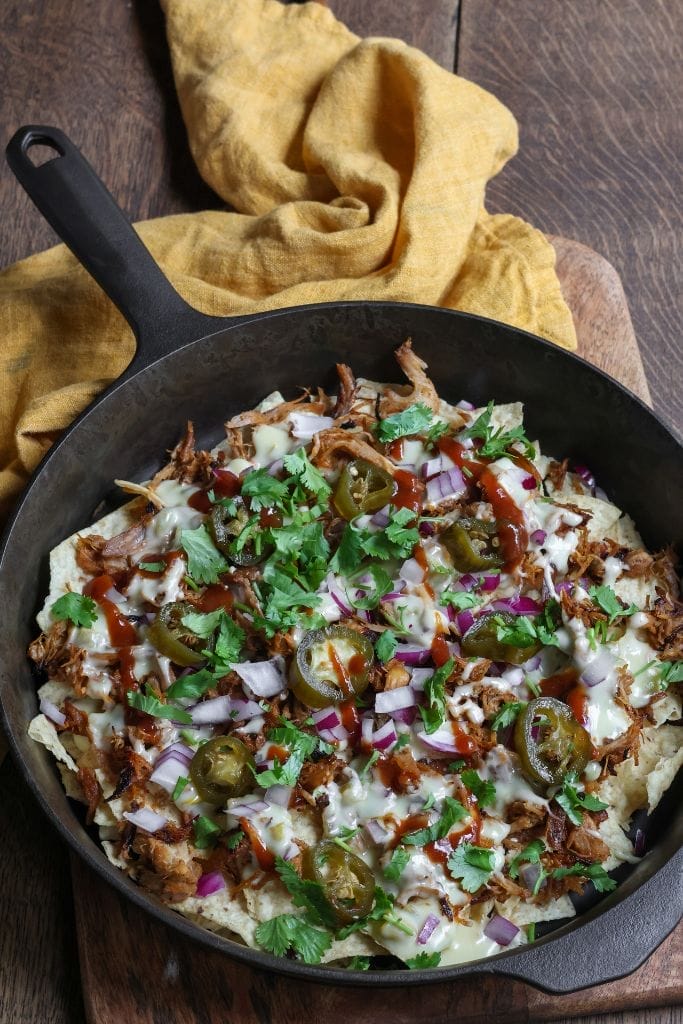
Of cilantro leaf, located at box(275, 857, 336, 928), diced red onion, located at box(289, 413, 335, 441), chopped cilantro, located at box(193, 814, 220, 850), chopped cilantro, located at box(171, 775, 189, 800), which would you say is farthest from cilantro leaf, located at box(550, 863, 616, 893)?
diced red onion, located at box(289, 413, 335, 441)

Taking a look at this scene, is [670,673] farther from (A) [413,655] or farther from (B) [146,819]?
(B) [146,819]

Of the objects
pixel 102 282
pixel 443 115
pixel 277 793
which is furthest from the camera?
pixel 443 115

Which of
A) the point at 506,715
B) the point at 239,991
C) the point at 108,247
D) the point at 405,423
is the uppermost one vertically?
the point at 108,247

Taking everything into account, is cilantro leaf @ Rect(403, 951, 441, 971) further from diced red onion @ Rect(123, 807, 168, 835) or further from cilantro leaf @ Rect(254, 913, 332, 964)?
diced red onion @ Rect(123, 807, 168, 835)

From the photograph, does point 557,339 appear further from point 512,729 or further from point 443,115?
point 512,729

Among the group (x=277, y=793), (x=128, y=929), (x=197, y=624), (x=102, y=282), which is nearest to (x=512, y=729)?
(x=277, y=793)

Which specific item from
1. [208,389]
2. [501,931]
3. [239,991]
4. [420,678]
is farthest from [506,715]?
[208,389]
